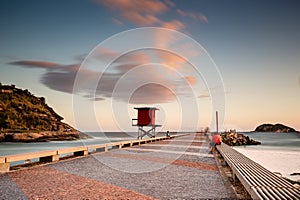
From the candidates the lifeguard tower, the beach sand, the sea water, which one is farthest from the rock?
the beach sand

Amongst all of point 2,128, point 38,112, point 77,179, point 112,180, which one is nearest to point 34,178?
point 77,179

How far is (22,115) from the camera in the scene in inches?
2982

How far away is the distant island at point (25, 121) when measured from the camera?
65613mm

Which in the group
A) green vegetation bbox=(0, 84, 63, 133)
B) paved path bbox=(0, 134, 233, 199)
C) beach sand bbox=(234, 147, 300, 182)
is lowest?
beach sand bbox=(234, 147, 300, 182)

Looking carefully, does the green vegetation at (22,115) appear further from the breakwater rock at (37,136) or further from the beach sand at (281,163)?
the beach sand at (281,163)

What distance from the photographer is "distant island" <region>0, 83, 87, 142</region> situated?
6561cm

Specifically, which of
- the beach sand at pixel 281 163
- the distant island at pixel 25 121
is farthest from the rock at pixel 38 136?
the beach sand at pixel 281 163

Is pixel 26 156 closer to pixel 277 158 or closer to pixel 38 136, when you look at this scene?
pixel 277 158

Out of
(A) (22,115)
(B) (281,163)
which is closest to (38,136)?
(A) (22,115)

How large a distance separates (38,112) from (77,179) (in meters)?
87.1

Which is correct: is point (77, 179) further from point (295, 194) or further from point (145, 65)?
point (145, 65)

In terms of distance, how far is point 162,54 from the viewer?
2184 centimetres

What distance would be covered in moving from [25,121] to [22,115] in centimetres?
260

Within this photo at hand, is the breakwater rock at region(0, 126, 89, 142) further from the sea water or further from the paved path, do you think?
the paved path
